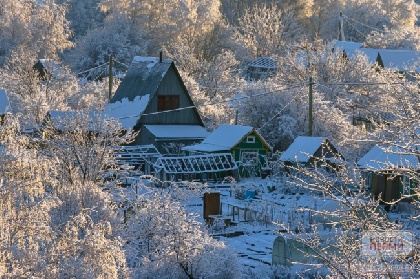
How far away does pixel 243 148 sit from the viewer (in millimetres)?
35438

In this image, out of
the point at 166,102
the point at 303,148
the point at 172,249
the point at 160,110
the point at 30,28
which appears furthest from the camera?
the point at 30,28

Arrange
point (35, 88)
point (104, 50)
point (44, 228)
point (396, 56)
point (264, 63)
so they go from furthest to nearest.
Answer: point (264, 63) < point (104, 50) < point (396, 56) < point (35, 88) < point (44, 228)

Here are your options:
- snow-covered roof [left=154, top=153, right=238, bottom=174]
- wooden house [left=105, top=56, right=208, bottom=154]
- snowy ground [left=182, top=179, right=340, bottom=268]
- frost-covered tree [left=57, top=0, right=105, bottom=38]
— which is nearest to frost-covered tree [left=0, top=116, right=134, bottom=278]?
snowy ground [left=182, top=179, right=340, bottom=268]

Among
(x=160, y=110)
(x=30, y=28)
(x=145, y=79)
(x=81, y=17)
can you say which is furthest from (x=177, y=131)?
(x=81, y=17)

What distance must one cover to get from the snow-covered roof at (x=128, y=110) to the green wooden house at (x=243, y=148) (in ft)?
11.6

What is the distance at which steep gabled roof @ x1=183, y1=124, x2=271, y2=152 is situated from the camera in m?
34.8

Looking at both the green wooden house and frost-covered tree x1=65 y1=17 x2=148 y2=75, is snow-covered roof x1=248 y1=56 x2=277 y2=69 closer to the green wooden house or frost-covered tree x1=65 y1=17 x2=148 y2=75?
frost-covered tree x1=65 y1=17 x2=148 y2=75

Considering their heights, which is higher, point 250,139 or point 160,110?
point 160,110

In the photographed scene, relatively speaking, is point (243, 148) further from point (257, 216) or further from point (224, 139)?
point (257, 216)

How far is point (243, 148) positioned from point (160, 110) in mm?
5379

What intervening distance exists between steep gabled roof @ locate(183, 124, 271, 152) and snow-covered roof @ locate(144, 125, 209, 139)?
1.47m

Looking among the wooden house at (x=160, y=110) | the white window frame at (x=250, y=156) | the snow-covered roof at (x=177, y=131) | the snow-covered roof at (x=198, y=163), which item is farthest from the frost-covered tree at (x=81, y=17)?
the snow-covered roof at (x=198, y=163)

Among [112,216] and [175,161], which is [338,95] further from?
[112,216]

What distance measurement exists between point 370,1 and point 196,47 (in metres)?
21.5
